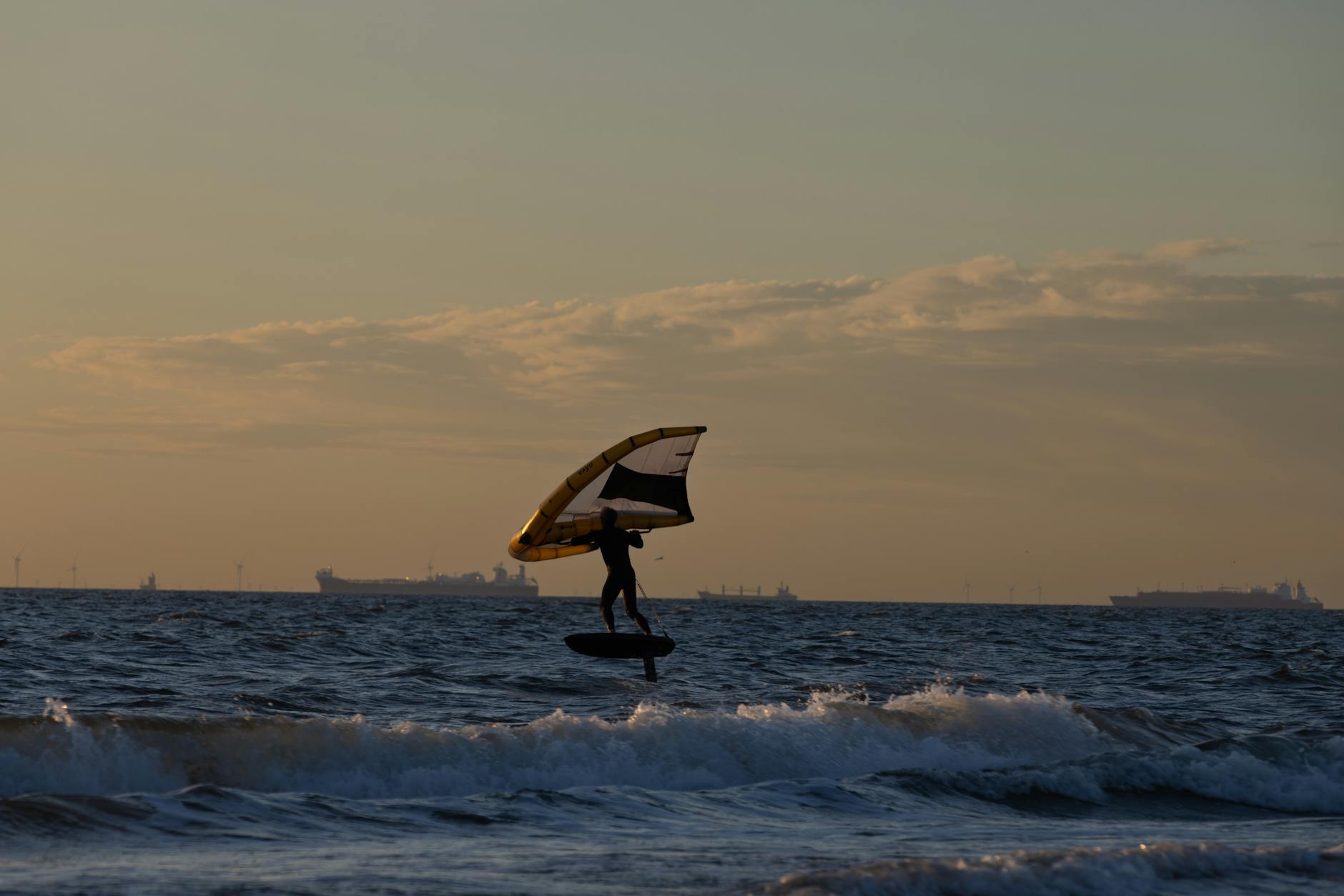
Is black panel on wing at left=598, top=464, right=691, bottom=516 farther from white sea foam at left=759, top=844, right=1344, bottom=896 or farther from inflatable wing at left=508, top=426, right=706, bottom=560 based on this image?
white sea foam at left=759, top=844, right=1344, bottom=896

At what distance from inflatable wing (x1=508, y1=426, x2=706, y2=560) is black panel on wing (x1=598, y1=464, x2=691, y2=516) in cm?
1

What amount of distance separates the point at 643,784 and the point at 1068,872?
615 centimetres

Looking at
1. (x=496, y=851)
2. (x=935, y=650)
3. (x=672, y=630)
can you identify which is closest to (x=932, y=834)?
(x=496, y=851)

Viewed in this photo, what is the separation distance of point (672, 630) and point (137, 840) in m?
51.5

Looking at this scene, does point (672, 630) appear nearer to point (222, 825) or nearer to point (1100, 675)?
point (1100, 675)

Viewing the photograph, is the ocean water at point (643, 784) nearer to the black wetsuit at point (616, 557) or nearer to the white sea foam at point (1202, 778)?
the white sea foam at point (1202, 778)

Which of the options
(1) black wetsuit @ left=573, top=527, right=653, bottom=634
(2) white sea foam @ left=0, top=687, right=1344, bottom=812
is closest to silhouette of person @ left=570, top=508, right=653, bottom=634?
(1) black wetsuit @ left=573, top=527, right=653, bottom=634

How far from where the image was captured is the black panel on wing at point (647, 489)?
20.2 meters

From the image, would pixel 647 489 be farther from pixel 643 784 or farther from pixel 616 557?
pixel 643 784

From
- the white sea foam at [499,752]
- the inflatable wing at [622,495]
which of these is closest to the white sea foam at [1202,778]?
the white sea foam at [499,752]

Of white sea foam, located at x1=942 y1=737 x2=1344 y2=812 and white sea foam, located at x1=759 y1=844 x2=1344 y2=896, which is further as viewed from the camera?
white sea foam, located at x1=942 y1=737 x2=1344 y2=812

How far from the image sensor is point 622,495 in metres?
20.4

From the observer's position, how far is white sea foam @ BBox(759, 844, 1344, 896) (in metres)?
10.6

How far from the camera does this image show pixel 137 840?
459 inches
